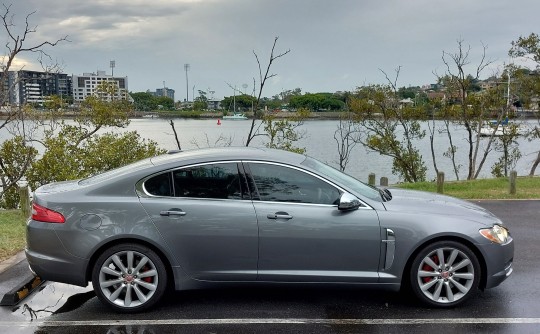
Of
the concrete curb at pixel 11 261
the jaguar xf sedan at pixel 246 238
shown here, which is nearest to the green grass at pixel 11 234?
the concrete curb at pixel 11 261

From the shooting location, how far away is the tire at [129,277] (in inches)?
185

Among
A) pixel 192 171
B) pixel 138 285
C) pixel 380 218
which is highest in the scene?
pixel 192 171

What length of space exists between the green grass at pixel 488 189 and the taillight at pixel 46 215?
10.0 metres

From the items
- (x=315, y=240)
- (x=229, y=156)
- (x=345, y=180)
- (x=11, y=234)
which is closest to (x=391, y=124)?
(x=11, y=234)

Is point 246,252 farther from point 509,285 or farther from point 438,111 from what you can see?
point 438,111

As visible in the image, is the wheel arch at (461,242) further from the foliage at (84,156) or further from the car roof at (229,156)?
the foliage at (84,156)

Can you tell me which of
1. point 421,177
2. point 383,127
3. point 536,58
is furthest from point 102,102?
point 536,58

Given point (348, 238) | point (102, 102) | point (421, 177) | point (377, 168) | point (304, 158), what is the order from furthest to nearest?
point (377, 168) → point (421, 177) → point (102, 102) → point (304, 158) → point (348, 238)

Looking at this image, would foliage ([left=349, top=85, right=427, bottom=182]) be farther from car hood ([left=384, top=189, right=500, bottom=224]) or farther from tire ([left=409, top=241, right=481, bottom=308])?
Answer: tire ([left=409, top=241, right=481, bottom=308])

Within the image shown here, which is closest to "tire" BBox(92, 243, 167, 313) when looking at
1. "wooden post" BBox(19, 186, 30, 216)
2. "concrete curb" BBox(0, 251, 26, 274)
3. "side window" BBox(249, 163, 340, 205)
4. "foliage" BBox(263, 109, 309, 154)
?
"side window" BBox(249, 163, 340, 205)

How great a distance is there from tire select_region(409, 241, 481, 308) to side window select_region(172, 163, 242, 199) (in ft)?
5.95

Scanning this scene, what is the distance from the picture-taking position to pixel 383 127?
86.7 ft

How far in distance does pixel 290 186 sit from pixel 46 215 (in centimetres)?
226

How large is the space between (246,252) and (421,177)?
896 inches
